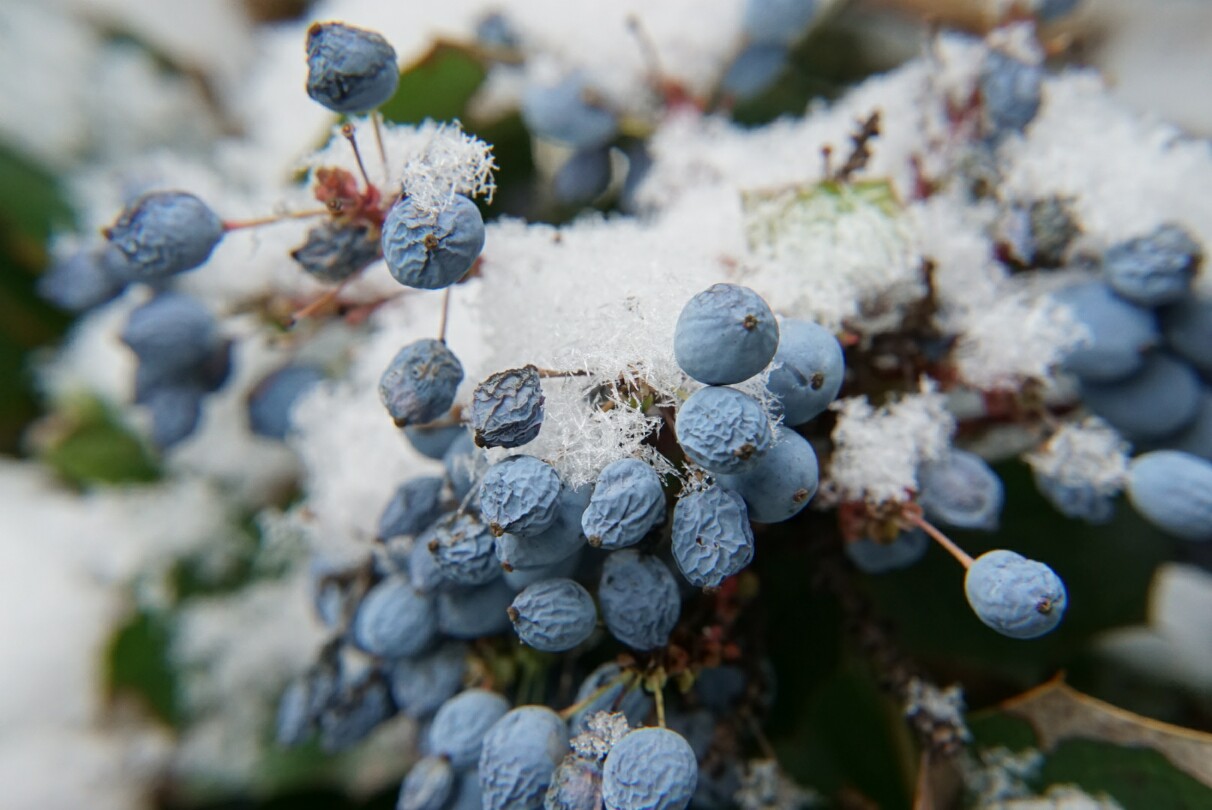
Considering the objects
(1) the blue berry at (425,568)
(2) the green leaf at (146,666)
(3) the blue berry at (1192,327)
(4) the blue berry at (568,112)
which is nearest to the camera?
(1) the blue berry at (425,568)

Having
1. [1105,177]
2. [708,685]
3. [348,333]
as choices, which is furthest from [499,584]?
[1105,177]

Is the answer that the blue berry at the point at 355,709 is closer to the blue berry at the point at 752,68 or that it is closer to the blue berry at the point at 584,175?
the blue berry at the point at 584,175

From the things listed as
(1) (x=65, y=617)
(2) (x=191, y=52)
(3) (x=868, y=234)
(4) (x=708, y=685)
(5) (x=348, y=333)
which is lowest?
(1) (x=65, y=617)

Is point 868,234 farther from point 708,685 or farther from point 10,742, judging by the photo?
point 10,742

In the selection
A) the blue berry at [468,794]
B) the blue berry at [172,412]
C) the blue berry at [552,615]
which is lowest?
the blue berry at [468,794]

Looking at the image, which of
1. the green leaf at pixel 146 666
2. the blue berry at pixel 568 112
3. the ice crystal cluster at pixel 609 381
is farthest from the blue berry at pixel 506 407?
the green leaf at pixel 146 666

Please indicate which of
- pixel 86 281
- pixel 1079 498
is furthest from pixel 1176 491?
pixel 86 281
